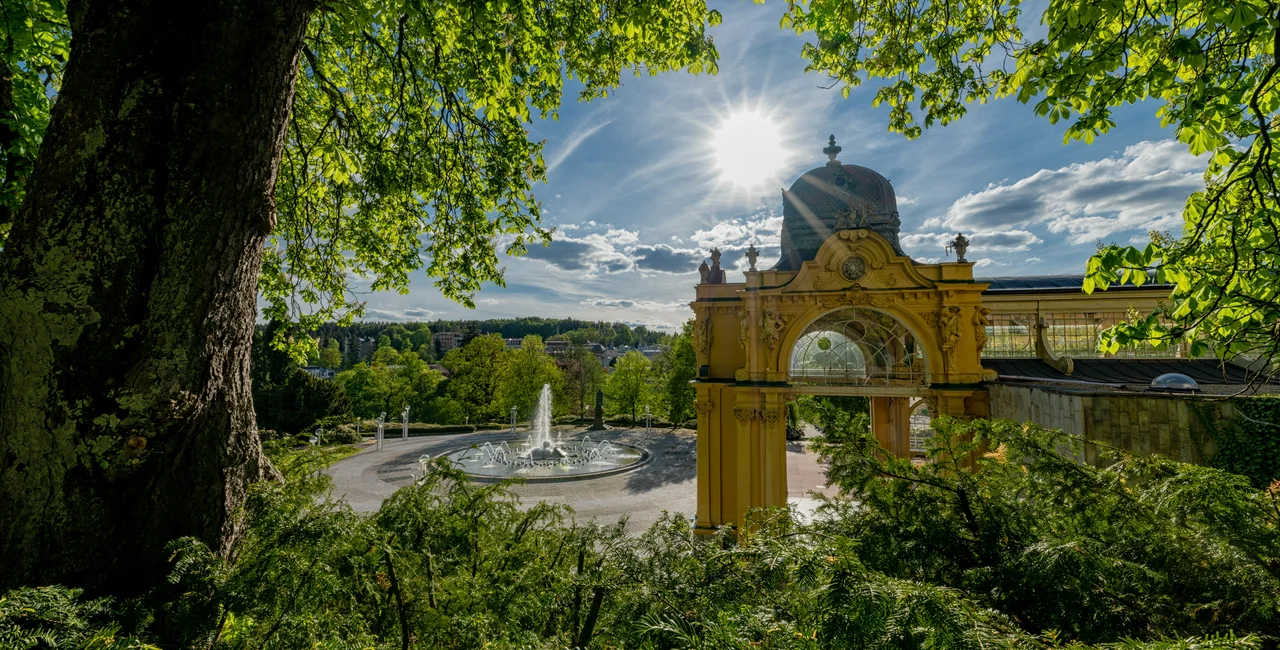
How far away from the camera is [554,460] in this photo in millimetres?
22766

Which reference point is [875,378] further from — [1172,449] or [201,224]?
[201,224]

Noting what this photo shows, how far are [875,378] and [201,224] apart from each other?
13.3 meters

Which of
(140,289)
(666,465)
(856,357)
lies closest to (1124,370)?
(856,357)

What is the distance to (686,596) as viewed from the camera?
179 centimetres

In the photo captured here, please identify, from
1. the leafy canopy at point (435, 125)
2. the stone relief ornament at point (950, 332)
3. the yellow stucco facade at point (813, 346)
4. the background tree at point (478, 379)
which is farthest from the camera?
the background tree at point (478, 379)

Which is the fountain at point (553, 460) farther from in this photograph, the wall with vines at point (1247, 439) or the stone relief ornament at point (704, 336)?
the wall with vines at point (1247, 439)

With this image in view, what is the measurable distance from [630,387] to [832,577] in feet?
119

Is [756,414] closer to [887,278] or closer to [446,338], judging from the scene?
[887,278]

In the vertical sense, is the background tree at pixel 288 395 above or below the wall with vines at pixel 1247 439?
below

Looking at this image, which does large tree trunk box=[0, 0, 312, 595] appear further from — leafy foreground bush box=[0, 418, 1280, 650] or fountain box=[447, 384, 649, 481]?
fountain box=[447, 384, 649, 481]

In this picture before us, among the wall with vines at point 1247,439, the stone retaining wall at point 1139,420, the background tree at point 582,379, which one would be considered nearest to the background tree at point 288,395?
the background tree at point 582,379

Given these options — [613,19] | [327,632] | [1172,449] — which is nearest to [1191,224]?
[613,19]

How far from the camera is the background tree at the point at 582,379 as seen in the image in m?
43.2

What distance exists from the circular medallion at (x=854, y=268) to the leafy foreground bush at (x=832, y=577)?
29.9 ft
